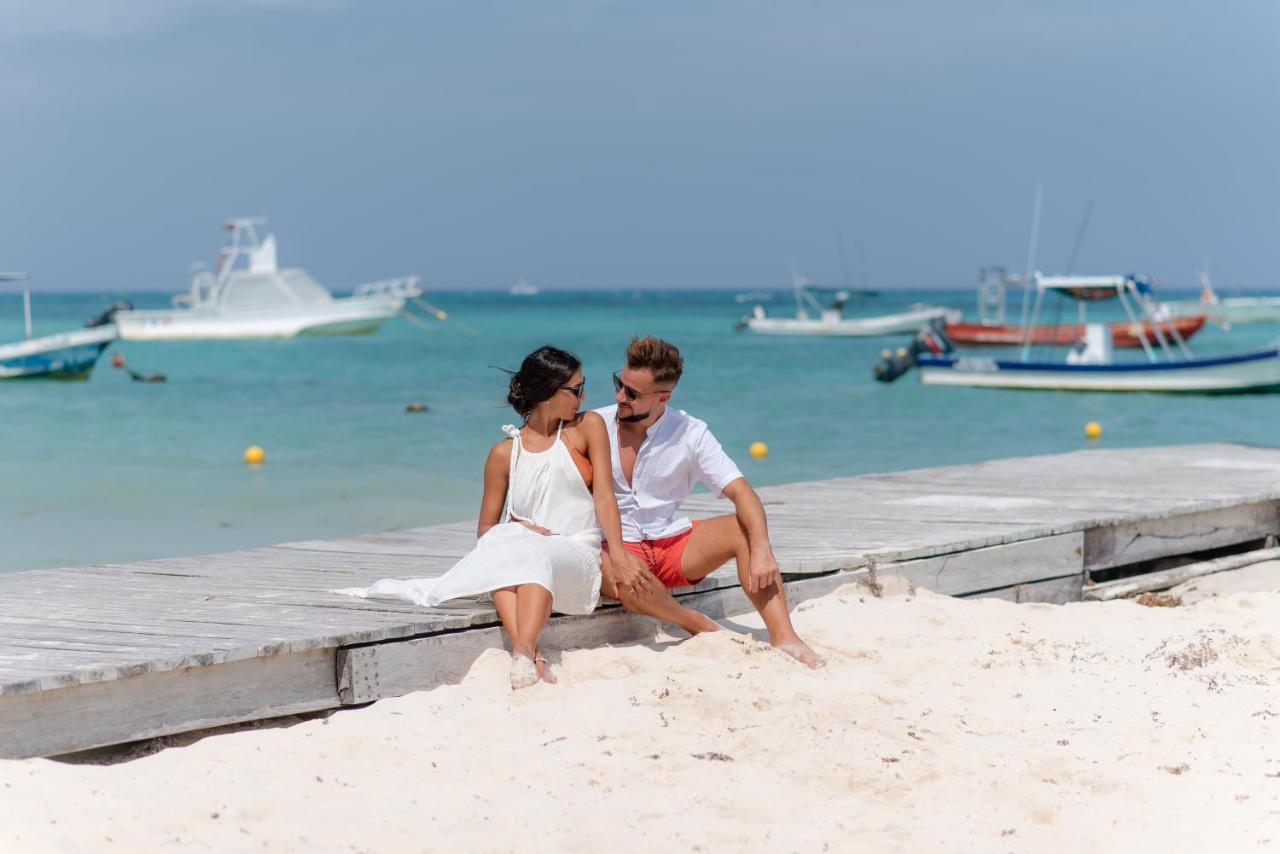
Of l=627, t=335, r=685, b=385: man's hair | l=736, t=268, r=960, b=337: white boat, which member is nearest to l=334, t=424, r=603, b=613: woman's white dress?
l=627, t=335, r=685, b=385: man's hair

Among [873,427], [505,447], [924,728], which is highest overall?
[505,447]

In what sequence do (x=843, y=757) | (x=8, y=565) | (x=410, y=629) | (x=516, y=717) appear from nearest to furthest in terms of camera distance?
1. (x=843, y=757)
2. (x=516, y=717)
3. (x=410, y=629)
4. (x=8, y=565)

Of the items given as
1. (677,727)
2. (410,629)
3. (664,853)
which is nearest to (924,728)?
(677,727)

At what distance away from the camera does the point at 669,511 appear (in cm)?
514

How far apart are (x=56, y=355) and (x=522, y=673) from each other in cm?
2765

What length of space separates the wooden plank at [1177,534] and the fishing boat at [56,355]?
1009 inches

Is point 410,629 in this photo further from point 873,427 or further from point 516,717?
point 873,427

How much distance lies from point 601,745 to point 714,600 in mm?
1537

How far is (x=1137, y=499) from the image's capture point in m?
7.71

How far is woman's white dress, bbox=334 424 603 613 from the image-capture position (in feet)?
15.3

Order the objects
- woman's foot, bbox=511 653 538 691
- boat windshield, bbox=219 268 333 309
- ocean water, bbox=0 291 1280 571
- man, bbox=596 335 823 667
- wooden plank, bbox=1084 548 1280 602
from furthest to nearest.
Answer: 1. boat windshield, bbox=219 268 333 309
2. ocean water, bbox=0 291 1280 571
3. wooden plank, bbox=1084 548 1280 602
4. man, bbox=596 335 823 667
5. woman's foot, bbox=511 653 538 691

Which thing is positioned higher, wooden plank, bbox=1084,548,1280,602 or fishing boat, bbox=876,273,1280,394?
wooden plank, bbox=1084,548,1280,602

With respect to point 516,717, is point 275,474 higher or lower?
lower

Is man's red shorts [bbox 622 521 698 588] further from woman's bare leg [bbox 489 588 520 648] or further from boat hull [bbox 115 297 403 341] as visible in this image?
boat hull [bbox 115 297 403 341]
